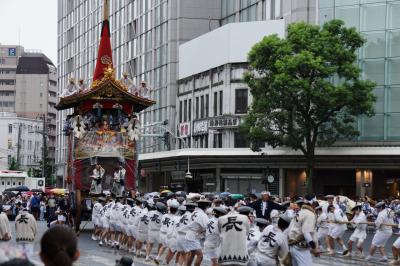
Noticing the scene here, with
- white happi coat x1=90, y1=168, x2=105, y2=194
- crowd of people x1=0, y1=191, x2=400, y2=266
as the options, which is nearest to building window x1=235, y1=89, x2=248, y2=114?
crowd of people x1=0, y1=191, x2=400, y2=266

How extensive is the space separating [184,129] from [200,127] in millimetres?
3650

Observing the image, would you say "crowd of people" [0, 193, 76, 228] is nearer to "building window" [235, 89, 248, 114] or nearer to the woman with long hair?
"building window" [235, 89, 248, 114]

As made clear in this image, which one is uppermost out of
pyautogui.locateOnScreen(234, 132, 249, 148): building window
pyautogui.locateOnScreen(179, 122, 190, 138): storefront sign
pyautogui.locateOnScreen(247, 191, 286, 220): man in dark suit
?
pyautogui.locateOnScreen(179, 122, 190, 138): storefront sign

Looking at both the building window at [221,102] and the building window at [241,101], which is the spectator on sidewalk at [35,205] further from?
the building window at [221,102]

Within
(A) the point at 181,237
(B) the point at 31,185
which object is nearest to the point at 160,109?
(B) the point at 31,185

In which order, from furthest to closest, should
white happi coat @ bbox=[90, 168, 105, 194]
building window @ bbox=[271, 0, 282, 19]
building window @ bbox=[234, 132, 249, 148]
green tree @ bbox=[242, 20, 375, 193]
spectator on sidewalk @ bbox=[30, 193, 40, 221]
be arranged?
1. building window @ bbox=[234, 132, 249, 148]
2. building window @ bbox=[271, 0, 282, 19]
3. spectator on sidewalk @ bbox=[30, 193, 40, 221]
4. green tree @ bbox=[242, 20, 375, 193]
5. white happi coat @ bbox=[90, 168, 105, 194]

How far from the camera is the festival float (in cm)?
3238

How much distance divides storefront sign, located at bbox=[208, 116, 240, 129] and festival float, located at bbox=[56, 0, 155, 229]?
2983 cm

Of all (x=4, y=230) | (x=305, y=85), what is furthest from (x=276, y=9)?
(x=4, y=230)

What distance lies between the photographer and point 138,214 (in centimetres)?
2402

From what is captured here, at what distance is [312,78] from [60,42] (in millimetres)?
72119

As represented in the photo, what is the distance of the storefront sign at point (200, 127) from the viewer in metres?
67.1

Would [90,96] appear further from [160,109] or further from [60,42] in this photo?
[60,42]

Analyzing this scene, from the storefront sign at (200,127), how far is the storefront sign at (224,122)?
134 centimetres
